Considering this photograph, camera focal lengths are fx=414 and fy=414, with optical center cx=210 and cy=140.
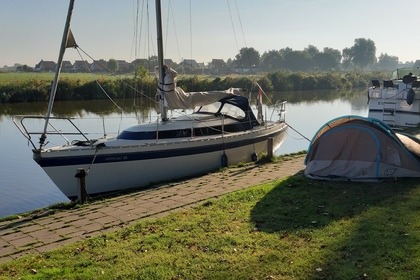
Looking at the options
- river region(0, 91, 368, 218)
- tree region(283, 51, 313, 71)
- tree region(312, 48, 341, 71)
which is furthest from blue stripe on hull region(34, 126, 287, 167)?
tree region(312, 48, 341, 71)

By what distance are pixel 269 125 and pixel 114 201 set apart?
9081 millimetres

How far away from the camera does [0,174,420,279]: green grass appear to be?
5.07 metres

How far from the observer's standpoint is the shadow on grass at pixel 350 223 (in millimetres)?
5078

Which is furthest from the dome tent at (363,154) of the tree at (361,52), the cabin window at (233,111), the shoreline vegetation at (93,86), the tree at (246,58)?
the tree at (361,52)

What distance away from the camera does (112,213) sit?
8.11 meters

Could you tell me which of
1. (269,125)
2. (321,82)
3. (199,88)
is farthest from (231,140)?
(321,82)

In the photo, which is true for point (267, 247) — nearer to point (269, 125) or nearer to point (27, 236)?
point (27, 236)

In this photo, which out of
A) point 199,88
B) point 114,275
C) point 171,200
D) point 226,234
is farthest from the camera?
point 199,88

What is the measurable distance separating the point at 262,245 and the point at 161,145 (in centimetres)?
656

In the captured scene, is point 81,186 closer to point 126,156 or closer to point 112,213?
point 112,213

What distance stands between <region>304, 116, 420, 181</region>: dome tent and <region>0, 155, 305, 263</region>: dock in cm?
128

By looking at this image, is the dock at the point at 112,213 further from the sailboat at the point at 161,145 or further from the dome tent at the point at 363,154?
the dome tent at the point at 363,154

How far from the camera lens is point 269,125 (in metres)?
16.9

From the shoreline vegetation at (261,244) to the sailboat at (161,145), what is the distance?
3848 mm
